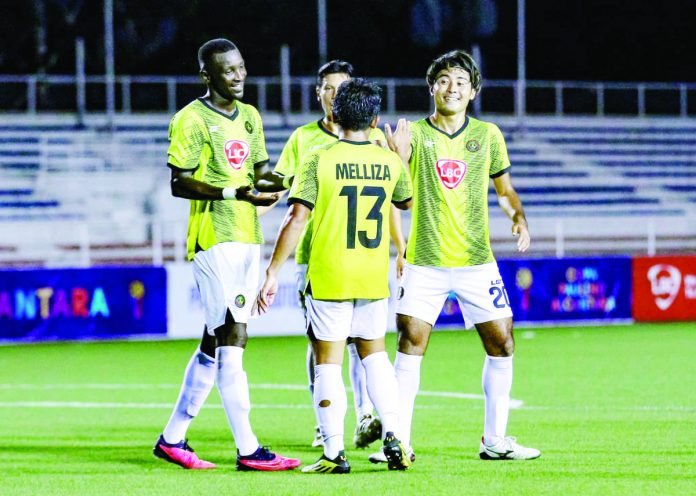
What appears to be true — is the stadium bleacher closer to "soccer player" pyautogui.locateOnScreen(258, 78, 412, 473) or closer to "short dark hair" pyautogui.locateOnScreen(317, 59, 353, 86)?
"short dark hair" pyautogui.locateOnScreen(317, 59, 353, 86)

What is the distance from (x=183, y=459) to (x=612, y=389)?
5274mm

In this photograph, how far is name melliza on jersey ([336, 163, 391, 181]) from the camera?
24.2 feet

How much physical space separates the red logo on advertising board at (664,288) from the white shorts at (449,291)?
527 inches

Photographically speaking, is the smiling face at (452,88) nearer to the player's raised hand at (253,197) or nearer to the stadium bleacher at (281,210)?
the player's raised hand at (253,197)

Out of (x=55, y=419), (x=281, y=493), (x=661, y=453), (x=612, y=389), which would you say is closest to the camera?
(x=281, y=493)

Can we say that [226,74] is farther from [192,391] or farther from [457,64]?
[192,391]

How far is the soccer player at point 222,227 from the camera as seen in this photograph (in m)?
7.67

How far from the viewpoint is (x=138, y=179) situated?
2638 cm

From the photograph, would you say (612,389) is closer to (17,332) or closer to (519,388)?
(519,388)

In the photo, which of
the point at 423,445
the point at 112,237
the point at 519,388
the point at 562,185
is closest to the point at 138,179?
the point at 112,237

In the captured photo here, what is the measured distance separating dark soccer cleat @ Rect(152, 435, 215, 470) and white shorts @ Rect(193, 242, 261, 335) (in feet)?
2.36

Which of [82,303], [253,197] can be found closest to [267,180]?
[253,197]

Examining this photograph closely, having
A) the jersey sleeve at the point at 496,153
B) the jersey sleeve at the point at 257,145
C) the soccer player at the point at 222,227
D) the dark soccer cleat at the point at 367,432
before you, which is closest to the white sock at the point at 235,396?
the soccer player at the point at 222,227

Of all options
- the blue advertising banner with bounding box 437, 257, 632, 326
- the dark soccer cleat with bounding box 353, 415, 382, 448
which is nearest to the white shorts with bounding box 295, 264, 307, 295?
the dark soccer cleat with bounding box 353, 415, 382, 448
